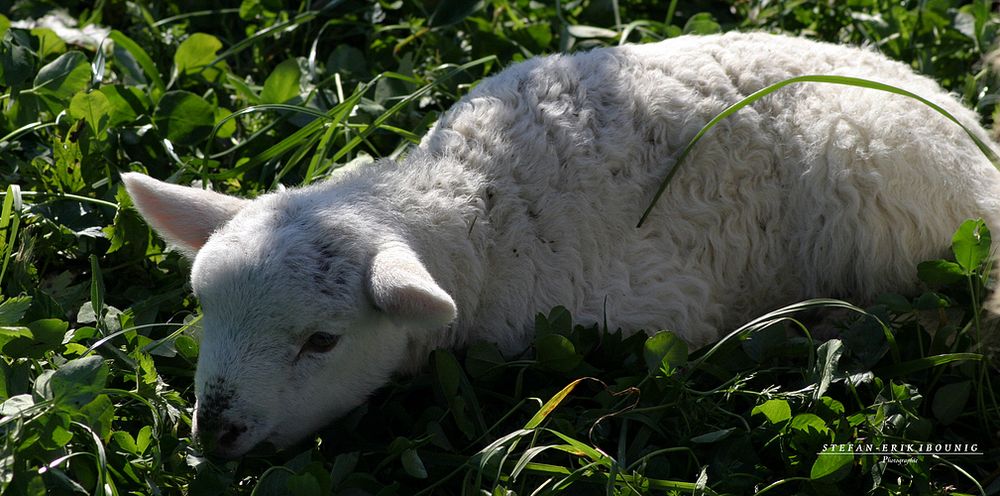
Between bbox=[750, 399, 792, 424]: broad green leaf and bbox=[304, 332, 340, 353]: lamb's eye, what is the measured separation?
1.58 meters

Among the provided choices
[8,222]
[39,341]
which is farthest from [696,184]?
[8,222]

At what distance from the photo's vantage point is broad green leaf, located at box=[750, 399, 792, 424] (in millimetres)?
3639

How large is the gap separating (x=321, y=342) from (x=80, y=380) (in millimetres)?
811

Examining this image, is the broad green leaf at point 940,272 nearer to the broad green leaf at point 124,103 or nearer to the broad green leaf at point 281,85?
the broad green leaf at point 281,85

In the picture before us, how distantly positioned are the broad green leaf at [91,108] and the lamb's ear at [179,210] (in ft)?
3.97

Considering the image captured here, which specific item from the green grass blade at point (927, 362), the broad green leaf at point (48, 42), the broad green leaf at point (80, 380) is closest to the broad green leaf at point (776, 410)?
the green grass blade at point (927, 362)

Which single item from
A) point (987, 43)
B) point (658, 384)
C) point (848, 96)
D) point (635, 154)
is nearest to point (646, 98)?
point (635, 154)

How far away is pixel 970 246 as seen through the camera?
3.84 m

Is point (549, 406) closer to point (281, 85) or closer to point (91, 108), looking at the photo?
point (281, 85)

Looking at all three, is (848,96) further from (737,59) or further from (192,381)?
(192,381)

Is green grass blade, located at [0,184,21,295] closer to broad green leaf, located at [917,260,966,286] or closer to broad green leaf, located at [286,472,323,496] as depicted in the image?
broad green leaf, located at [286,472,323,496]

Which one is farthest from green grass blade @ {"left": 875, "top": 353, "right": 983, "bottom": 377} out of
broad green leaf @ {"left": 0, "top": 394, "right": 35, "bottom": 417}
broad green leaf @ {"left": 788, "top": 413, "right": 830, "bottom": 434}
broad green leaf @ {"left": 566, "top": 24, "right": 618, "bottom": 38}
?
broad green leaf @ {"left": 0, "top": 394, "right": 35, "bottom": 417}

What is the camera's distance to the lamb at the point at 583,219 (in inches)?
140

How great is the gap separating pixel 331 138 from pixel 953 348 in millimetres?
3117
